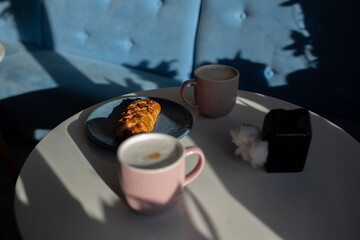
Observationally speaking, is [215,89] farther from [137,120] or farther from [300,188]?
[300,188]

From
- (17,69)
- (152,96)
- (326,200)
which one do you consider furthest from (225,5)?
(17,69)

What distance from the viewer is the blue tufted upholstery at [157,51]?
1.33 meters

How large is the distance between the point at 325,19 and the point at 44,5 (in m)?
1.64

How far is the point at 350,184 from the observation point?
68 cm

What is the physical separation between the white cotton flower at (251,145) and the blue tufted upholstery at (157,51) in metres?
0.78

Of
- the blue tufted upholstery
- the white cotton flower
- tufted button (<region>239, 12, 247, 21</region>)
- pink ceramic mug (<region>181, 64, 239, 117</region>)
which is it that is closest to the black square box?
the white cotton flower

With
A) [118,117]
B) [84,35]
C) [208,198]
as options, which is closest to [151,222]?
[208,198]

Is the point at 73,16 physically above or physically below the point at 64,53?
above

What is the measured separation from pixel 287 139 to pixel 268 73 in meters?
0.87

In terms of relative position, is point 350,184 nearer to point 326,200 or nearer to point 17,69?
point 326,200

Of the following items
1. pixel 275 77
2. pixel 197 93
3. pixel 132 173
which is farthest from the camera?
pixel 275 77

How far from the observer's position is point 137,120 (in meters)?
0.79

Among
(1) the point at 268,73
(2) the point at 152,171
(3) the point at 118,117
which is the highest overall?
(2) the point at 152,171

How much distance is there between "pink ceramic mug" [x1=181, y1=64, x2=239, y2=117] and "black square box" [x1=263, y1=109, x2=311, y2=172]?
0.55 ft
